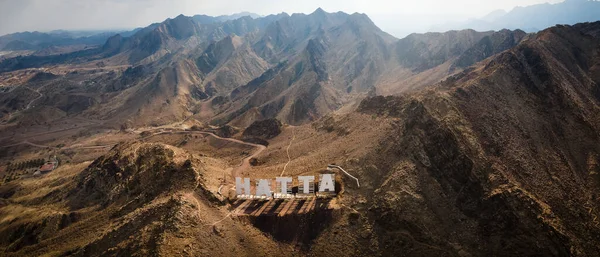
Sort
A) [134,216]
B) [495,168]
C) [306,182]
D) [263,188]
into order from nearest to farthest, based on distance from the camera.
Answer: [134,216] → [263,188] → [306,182] → [495,168]

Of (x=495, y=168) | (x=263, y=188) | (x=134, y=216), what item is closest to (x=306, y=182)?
(x=263, y=188)

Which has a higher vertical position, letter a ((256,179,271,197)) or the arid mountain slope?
letter a ((256,179,271,197))

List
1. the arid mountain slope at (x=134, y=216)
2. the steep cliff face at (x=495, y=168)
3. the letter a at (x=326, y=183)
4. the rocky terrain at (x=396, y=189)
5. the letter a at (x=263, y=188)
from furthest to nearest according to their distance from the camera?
the letter a at (x=263, y=188) → the letter a at (x=326, y=183) → the steep cliff face at (x=495, y=168) → the rocky terrain at (x=396, y=189) → the arid mountain slope at (x=134, y=216)

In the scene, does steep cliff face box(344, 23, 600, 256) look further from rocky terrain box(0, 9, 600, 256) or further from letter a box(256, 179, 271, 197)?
letter a box(256, 179, 271, 197)

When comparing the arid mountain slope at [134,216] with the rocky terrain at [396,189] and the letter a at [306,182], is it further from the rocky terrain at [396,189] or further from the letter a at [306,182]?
the letter a at [306,182]

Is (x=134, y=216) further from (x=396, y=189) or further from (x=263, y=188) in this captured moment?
(x=396, y=189)

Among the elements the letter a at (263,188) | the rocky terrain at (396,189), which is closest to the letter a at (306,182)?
the rocky terrain at (396,189)

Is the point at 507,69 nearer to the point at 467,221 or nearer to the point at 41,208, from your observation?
the point at 467,221

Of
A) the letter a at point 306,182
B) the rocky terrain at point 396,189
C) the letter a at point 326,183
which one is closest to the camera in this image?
the rocky terrain at point 396,189

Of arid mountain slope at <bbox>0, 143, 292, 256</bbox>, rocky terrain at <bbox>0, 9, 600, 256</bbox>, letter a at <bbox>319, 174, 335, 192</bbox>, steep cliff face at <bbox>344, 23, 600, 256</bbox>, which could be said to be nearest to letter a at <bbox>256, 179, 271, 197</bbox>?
rocky terrain at <bbox>0, 9, 600, 256</bbox>

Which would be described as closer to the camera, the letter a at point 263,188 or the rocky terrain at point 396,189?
the rocky terrain at point 396,189

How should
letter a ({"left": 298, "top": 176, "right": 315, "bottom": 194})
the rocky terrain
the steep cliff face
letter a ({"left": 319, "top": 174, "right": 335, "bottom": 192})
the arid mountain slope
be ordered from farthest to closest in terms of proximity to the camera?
1. letter a ({"left": 298, "top": 176, "right": 315, "bottom": 194})
2. letter a ({"left": 319, "top": 174, "right": 335, "bottom": 192})
3. the steep cliff face
4. the rocky terrain
5. the arid mountain slope

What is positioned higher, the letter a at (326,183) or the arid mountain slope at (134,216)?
the letter a at (326,183)
